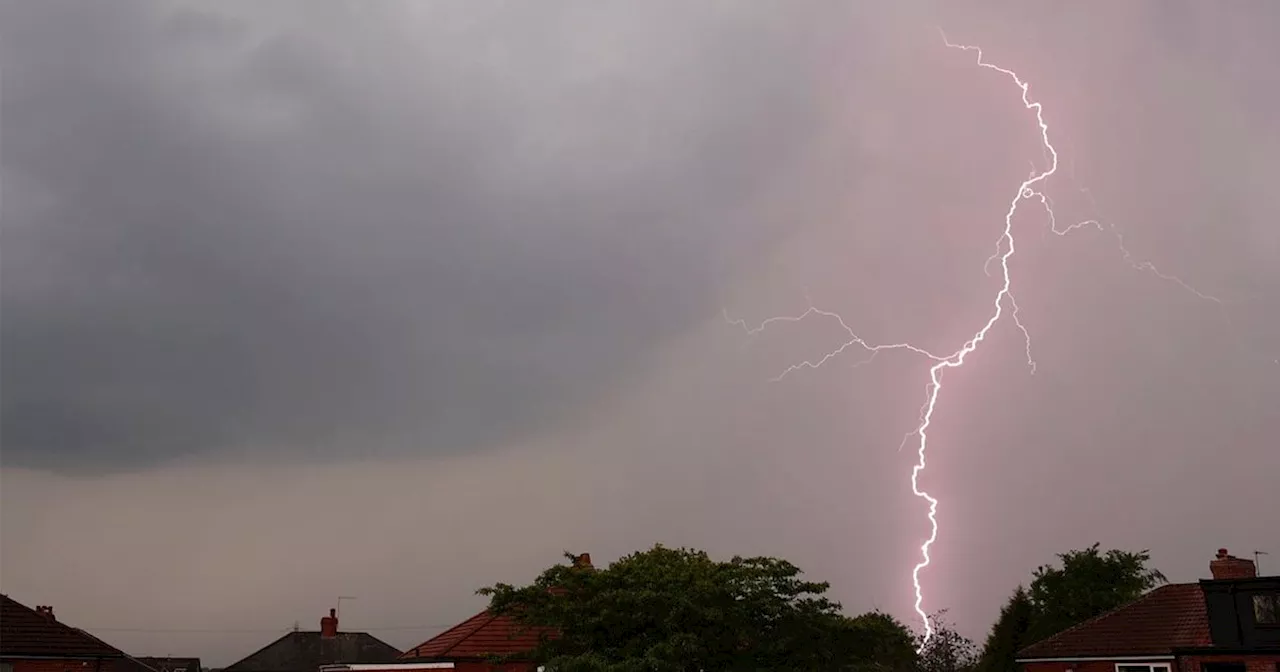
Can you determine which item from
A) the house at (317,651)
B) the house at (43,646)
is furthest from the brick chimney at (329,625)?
the house at (43,646)

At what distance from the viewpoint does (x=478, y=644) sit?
34844 millimetres

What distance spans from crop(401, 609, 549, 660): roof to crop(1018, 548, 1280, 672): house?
1940cm

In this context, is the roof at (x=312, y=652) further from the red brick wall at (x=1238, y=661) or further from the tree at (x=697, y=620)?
the red brick wall at (x=1238, y=661)

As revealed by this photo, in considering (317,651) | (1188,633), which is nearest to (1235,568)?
(1188,633)

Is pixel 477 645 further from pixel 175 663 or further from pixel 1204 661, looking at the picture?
pixel 175 663

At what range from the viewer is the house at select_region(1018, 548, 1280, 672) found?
1325 inches

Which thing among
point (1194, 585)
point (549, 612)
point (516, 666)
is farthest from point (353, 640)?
point (1194, 585)

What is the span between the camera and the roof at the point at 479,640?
112 feet

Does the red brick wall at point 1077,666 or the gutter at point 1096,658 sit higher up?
the gutter at point 1096,658

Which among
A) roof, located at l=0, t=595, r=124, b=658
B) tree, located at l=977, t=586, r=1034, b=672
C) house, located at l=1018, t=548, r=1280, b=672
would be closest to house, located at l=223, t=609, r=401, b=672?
roof, located at l=0, t=595, r=124, b=658

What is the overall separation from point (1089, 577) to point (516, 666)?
38683mm

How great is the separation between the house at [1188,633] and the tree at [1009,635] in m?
16.4

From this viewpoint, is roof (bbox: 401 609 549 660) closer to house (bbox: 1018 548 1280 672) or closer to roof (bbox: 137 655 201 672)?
house (bbox: 1018 548 1280 672)

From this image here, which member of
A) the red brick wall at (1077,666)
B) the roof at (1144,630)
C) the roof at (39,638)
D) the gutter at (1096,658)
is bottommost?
the red brick wall at (1077,666)
